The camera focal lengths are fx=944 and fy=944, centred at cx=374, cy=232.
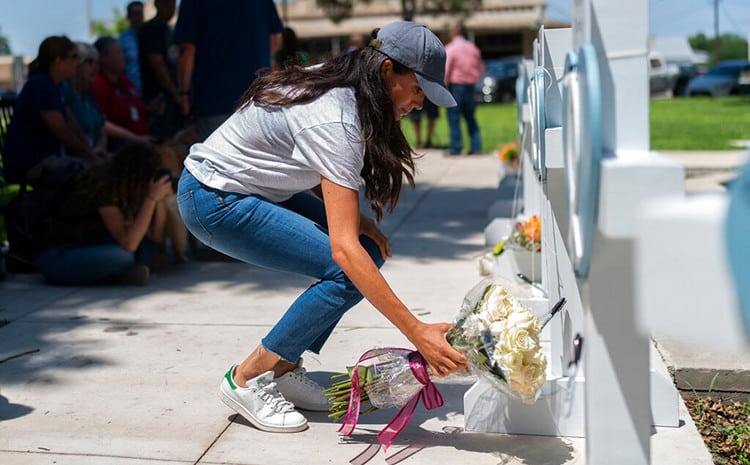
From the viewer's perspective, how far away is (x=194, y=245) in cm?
646

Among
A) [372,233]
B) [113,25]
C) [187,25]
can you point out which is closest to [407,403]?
[372,233]

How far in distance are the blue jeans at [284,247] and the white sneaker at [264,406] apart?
14cm

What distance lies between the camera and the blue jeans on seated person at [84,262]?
5.44 m

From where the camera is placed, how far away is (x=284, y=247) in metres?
3.22

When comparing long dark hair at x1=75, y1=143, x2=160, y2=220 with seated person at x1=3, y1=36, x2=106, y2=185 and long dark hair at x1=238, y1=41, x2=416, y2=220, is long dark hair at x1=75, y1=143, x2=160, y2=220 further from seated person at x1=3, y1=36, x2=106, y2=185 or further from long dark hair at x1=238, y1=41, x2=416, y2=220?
long dark hair at x1=238, y1=41, x2=416, y2=220

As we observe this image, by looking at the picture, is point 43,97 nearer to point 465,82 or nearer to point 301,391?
point 301,391

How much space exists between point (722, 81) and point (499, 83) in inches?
449

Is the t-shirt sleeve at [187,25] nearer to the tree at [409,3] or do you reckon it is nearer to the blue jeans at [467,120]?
the blue jeans at [467,120]

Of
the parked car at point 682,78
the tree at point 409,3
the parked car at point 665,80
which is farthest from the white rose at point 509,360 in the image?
the tree at point 409,3

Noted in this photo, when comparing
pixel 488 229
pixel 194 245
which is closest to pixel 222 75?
pixel 194 245

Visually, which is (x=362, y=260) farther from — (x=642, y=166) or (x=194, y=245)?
(x=194, y=245)

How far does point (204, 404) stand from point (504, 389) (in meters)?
1.22

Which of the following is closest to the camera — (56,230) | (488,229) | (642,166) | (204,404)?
(642,166)

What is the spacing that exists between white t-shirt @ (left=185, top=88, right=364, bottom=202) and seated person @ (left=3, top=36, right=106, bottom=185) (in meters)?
3.10
